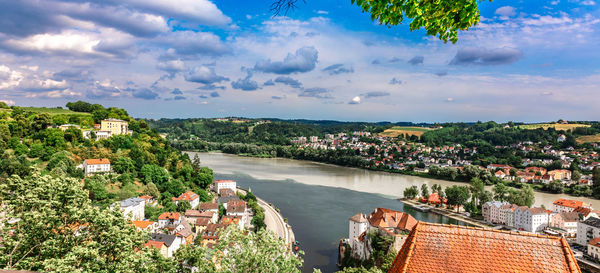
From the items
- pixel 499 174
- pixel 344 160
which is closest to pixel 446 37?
pixel 499 174

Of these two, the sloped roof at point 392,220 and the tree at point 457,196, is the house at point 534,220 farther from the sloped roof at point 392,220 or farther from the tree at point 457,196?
the sloped roof at point 392,220

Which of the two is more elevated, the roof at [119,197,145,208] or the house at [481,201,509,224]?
the roof at [119,197,145,208]

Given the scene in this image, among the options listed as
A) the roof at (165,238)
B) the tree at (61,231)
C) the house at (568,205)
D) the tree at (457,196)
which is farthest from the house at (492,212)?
the tree at (61,231)

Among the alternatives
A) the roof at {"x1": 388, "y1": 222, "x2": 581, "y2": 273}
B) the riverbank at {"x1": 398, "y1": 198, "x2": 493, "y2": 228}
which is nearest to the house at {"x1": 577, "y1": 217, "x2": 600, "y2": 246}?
the riverbank at {"x1": 398, "y1": 198, "x2": 493, "y2": 228}

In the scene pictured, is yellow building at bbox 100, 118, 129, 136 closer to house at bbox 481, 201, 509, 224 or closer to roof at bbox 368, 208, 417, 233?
roof at bbox 368, 208, 417, 233

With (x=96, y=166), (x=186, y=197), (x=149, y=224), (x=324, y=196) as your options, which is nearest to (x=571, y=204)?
(x=324, y=196)

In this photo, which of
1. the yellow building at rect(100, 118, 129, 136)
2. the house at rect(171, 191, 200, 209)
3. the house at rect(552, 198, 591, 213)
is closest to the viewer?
the house at rect(171, 191, 200, 209)

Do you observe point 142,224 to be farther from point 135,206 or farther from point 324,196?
point 324,196
